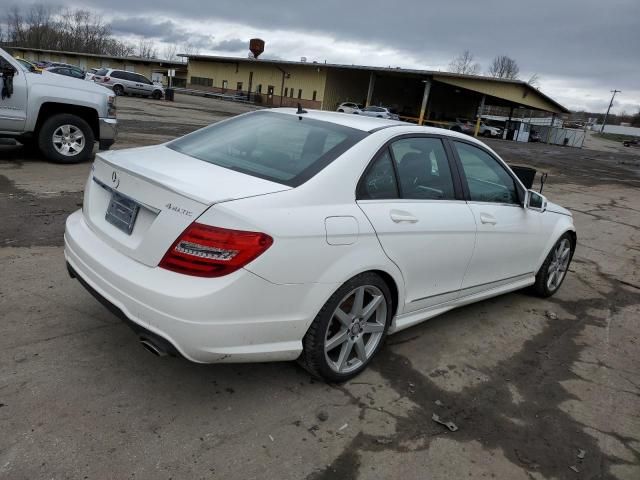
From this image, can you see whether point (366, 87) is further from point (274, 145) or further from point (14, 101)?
point (274, 145)

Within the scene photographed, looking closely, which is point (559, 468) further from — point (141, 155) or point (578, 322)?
point (141, 155)

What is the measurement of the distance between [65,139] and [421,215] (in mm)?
7216

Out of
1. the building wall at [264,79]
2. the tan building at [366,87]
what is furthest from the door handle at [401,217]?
the building wall at [264,79]

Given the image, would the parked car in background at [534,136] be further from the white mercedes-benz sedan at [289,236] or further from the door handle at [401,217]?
the door handle at [401,217]

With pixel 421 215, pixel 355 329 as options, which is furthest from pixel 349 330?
pixel 421 215

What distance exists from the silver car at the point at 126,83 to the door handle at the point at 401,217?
1430 inches

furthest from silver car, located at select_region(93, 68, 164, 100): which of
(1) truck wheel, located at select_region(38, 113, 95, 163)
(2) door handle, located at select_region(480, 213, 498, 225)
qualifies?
(2) door handle, located at select_region(480, 213, 498, 225)

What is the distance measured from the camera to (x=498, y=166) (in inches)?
173

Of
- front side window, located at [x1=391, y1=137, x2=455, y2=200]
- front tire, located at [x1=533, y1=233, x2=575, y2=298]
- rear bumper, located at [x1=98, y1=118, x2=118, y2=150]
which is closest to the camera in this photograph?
front side window, located at [x1=391, y1=137, x2=455, y2=200]

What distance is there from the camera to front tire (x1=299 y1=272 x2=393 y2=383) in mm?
2900

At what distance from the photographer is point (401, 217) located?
3223 mm

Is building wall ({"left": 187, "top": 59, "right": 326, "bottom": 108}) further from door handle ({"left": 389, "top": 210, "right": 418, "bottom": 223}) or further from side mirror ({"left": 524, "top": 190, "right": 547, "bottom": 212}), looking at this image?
door handle ({"left": 389, "top": 210, "right": 418, "bottom": 223})

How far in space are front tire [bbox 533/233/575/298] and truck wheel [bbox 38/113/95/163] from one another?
7.21m

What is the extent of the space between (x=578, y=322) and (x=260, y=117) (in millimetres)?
3410
